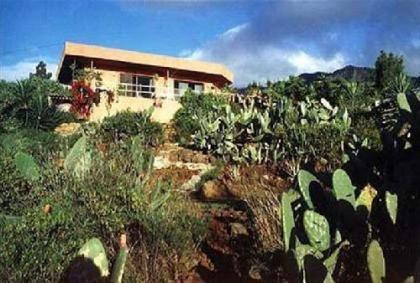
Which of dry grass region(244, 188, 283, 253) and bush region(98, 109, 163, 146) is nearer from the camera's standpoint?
dry grass region(244, 188, 283, 253)

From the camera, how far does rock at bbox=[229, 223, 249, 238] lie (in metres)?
7.65

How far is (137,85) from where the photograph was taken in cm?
2864

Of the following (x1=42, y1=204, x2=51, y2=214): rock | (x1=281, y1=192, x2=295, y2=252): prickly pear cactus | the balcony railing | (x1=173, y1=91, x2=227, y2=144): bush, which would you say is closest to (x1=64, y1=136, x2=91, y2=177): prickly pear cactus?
(x1=42, y1=204, x2=51, y2=214): rock

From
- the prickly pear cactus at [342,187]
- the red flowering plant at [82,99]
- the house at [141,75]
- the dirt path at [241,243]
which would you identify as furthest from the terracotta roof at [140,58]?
the prickly pear cactus at [342,187]

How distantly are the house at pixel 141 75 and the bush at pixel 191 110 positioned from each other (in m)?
0.57

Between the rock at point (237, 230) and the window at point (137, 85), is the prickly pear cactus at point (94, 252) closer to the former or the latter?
the rock at point (237, 230)

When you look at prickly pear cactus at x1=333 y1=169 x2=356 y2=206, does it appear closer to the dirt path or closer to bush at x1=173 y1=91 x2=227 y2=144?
the dirt path

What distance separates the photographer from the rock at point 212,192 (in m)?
12.8

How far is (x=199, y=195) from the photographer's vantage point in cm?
1316

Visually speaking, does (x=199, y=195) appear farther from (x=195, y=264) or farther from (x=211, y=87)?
(x=211, y=87)

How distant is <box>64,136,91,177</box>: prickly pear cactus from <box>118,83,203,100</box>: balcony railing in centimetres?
1757

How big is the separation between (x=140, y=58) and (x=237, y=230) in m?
21.8

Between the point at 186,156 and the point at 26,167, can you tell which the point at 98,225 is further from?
the point at 186,156

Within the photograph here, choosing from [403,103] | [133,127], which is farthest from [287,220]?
[133,127]
